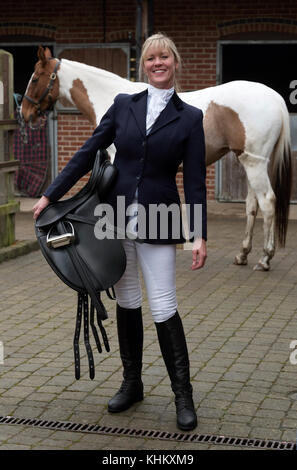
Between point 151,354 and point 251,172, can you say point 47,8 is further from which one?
point 151,354

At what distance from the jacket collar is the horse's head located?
4785mm

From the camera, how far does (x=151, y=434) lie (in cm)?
400

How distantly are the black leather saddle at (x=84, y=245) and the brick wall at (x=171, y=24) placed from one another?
332 inches

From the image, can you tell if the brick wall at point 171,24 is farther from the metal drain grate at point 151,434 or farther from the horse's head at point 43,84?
the metal drain grate at point 151,434

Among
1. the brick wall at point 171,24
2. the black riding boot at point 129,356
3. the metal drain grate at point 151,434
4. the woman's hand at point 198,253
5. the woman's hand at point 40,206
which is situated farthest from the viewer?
the brick wall at point 171,24

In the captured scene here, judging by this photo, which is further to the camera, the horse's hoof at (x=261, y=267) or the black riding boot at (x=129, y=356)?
the horse's hoof at (x=261, y=267)

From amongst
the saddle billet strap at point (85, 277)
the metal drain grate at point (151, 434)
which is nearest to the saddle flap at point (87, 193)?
the saddle billet strap at point (85, 277)

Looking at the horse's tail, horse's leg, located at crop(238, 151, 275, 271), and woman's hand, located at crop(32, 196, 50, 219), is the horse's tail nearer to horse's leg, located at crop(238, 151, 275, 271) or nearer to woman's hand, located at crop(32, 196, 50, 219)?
horse's leg, located at crop(238, 151, 275, 271)

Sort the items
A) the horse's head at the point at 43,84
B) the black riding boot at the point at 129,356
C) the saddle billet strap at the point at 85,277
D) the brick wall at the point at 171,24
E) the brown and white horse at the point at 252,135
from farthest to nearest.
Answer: the brick wall at the point at 171,24, the horse's head at the point at 43,84, the brown and white horse at the point at 252,135, the black riding boot at the point at 129,356, the saddle billet strap at the point at 85,277

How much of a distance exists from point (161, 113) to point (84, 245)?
76cm

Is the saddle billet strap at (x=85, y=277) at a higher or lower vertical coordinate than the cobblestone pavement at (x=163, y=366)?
higher

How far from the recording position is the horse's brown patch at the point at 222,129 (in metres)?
8.05

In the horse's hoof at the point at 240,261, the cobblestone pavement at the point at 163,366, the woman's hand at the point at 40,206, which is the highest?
the woman's hand at the point at 40,206

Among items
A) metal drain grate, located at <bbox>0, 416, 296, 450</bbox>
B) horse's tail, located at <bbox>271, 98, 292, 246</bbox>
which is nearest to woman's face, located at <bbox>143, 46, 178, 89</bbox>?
metal drain grate, located at <bbox>0, 416, 296, 450</bbox>
